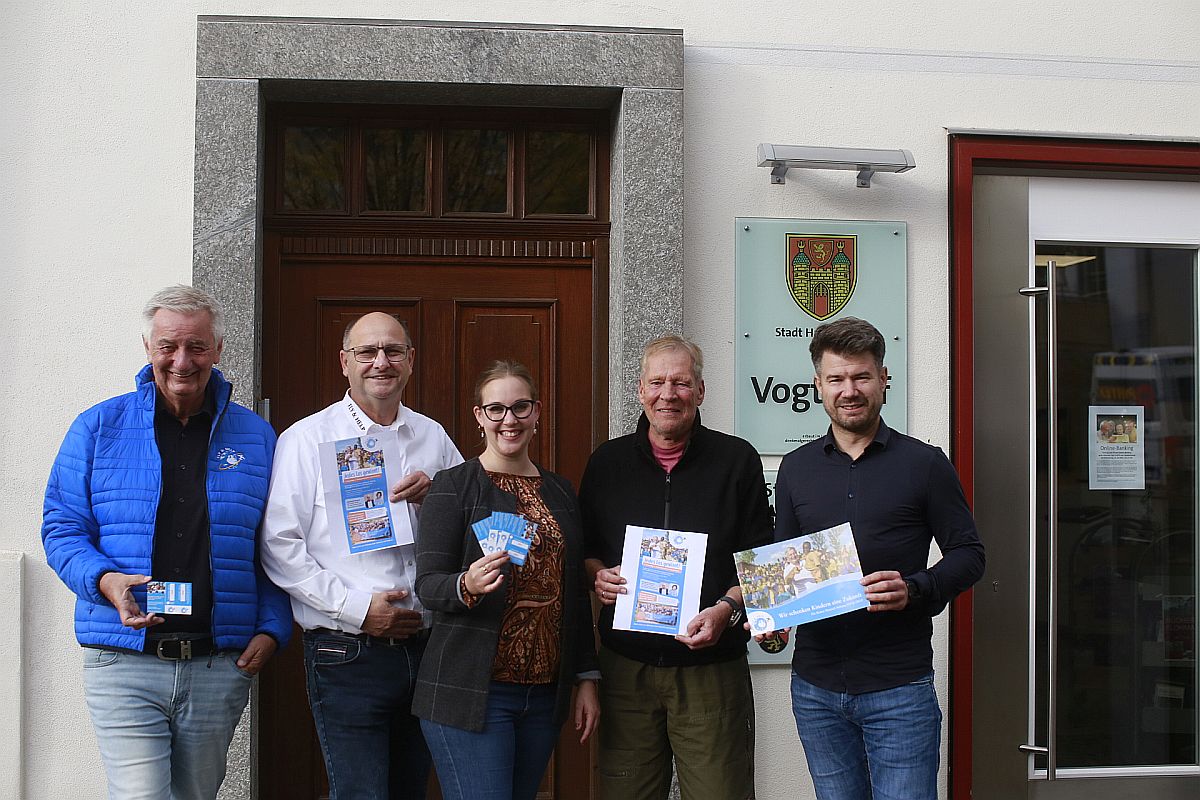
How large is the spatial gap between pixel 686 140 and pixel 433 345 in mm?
1405

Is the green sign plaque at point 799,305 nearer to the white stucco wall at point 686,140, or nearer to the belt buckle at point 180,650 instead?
the white stucco wall at point 686,140

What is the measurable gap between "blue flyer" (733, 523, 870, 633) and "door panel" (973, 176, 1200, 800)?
1.97 m

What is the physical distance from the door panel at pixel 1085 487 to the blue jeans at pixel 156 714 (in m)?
3.21

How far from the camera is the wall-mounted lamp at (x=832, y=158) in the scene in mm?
4512

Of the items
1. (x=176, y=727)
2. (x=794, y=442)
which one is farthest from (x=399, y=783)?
(x=794, y=442)

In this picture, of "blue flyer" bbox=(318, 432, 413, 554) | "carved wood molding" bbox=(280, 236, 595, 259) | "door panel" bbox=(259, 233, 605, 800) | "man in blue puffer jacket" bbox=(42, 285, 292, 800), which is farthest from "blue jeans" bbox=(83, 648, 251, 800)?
"carved wood molding" bbox=(280, 236, 595, 259)

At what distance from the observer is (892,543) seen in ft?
10.1

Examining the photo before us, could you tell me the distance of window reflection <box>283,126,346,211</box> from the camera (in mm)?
4684

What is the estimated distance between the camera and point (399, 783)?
3.39 m

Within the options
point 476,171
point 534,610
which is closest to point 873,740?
point 534,610

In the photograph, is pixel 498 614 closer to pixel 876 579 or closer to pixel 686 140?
pixel 876 579

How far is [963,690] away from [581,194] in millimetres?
2726

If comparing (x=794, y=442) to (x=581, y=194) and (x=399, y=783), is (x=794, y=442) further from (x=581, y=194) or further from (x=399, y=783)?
(x=399, y=783)

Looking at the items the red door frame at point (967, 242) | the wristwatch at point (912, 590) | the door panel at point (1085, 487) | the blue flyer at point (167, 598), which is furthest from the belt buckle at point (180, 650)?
the door panel at point (1085, 487)
